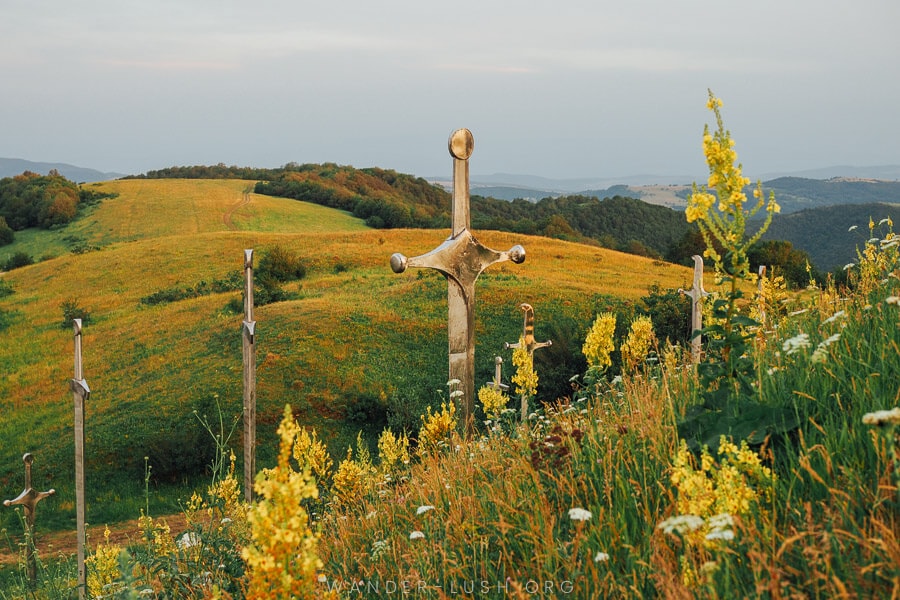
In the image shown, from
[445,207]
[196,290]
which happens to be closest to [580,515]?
[196,290]

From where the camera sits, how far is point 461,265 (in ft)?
24.4

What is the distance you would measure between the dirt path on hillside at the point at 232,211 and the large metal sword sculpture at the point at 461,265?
71152 mm

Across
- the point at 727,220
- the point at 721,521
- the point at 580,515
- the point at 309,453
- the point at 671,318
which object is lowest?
the point at 671,318

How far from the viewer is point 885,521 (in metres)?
2.73

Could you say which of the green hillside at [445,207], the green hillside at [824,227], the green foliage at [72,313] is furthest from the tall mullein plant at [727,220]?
the green hillside at [824,227]

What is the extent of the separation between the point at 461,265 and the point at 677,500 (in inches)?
180

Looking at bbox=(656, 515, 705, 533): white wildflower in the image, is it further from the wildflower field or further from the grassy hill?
the grassy hill

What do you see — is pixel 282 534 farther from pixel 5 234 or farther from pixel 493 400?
pixel 5 234

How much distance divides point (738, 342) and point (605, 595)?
4.75ft

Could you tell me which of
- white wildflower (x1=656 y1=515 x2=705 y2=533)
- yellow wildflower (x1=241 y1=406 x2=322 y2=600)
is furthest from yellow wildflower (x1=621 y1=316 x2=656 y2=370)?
yellow wildflower (x1=241 y1=406 x2=322 y2=600)

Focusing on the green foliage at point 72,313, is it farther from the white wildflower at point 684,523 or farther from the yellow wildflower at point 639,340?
the white wildflower at point 684,523

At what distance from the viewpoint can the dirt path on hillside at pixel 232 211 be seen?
76.4 metres

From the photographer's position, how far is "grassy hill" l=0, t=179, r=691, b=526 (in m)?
21.6

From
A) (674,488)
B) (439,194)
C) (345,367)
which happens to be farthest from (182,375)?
(439,194)
